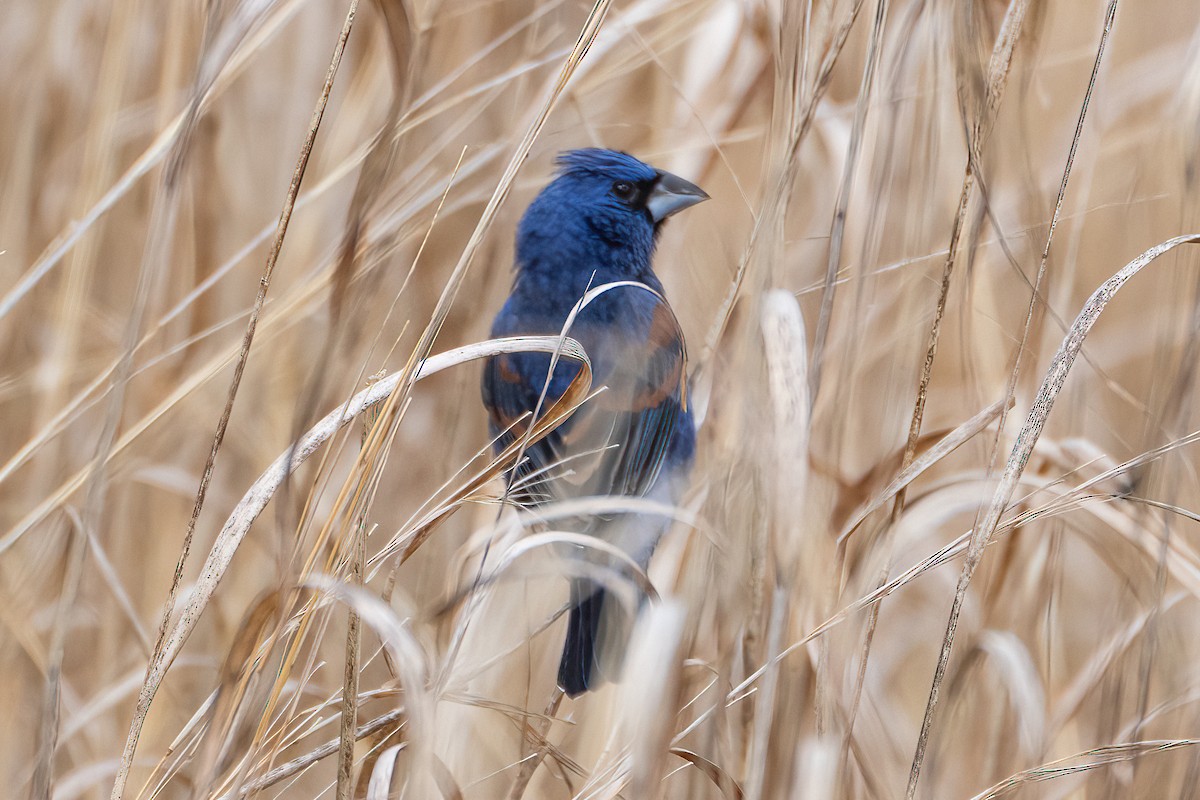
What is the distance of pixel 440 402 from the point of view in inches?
44.0

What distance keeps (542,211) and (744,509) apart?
780 mm

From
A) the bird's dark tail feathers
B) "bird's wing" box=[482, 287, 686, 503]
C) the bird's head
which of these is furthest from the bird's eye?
the bird's dark tail feathers

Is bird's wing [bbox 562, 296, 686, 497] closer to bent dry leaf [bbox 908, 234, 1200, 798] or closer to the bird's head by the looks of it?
the bird's head

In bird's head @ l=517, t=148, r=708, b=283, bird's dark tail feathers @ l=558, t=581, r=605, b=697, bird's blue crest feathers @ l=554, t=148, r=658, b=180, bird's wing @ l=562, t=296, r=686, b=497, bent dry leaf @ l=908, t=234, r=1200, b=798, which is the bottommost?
bird's dark tail feathers @ l=558, t=581, r=605, b=697

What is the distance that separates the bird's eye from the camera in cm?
119

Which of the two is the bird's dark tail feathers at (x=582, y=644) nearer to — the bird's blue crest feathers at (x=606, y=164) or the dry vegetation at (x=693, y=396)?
the dry vegetation at (x=693, y=396)

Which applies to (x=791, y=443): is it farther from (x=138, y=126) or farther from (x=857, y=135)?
(x=138, y=126)

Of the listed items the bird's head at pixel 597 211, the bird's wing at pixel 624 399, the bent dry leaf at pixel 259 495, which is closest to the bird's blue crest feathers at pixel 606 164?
the bird's head at pixel 597 211

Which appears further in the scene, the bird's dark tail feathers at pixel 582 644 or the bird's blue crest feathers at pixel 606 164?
the bird's blue crest feathers at pixel 606 164

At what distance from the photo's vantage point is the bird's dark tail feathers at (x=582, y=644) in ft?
2.86

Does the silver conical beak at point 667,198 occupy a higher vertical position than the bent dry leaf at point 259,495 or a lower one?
higher

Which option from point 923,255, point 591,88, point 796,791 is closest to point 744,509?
point 796,791

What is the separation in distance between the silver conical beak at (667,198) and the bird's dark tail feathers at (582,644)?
0.53 meters

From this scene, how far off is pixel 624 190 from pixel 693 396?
0.45 metres
